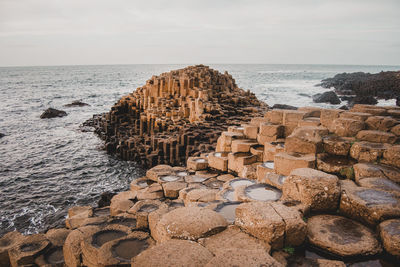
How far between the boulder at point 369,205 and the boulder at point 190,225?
6.63 feet

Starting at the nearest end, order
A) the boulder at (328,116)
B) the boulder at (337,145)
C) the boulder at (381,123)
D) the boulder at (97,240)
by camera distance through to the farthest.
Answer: the boulder at (97,240) < the boulder at (337,145) < the boulder at (381,123) < the boulder at (328,116)

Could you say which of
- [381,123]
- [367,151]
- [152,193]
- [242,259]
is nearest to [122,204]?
[152,193]

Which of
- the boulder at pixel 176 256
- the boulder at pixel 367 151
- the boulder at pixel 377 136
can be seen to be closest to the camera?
the boulder at pixel 176 256

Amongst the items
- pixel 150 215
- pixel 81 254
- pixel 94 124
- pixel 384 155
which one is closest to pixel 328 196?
pixel 384 155

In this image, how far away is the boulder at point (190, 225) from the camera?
11.2 ft

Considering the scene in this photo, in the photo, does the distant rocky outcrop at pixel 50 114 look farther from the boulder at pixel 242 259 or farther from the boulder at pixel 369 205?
the boulder at pixel 369 205

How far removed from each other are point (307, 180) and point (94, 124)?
22489 mm

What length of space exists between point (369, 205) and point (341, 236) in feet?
2.20

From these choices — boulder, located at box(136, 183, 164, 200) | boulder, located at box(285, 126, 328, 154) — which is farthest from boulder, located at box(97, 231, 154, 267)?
boulder, located at box(285, 126, 328, 154)

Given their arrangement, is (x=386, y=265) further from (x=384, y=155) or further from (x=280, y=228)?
(x=384, y=155)

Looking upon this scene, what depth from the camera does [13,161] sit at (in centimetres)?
1404

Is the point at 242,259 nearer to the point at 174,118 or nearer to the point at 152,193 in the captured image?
the point at 152,193

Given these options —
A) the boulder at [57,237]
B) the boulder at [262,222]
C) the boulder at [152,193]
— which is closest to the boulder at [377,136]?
the boulder at [262,222]

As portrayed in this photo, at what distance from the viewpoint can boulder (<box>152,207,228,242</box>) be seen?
3414 millimetres
